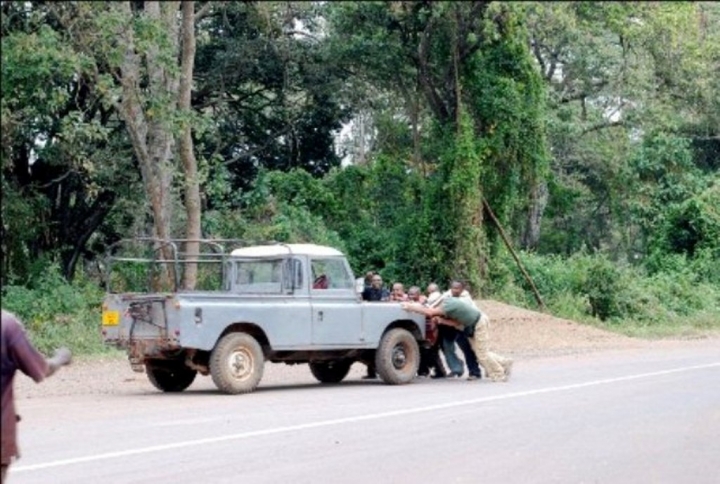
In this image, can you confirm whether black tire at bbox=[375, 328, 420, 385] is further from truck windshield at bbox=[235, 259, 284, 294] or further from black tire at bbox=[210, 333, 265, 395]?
black tire at bbox=[210, 333, 265, 395]

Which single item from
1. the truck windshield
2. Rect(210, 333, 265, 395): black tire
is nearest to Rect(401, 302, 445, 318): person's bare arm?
the truck windshield

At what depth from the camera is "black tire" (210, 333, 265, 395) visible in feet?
63.8

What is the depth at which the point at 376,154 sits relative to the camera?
4281 cm

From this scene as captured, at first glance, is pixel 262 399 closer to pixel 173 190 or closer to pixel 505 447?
pixel 505 447

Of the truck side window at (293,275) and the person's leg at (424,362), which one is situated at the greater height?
the truck side window at (293,275)

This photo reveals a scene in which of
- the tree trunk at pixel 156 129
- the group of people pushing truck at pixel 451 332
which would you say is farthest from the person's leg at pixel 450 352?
the tree trunk at pixel 156 129

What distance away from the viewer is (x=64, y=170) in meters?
34.3

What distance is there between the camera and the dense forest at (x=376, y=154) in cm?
3064

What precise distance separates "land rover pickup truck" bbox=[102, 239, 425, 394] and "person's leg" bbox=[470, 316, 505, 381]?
38.9 inches

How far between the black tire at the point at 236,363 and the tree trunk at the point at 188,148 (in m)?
4.65

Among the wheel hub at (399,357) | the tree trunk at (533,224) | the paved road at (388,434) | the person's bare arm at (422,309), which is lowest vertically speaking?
the paved road at (388,434)

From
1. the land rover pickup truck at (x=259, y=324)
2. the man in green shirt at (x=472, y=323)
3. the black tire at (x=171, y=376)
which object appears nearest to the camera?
the land rover pickup truck at (x=259, y=324)

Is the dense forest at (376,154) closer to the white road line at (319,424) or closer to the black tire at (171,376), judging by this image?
the black tire at (171,376)

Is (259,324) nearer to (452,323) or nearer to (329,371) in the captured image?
(329,371)
